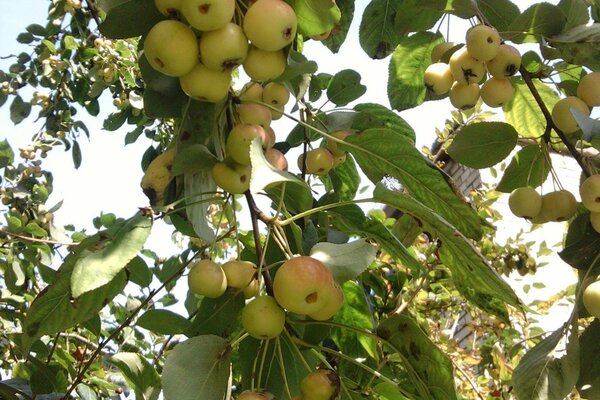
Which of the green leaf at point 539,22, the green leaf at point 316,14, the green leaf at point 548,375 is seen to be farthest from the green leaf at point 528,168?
the green leaf at point 316,14

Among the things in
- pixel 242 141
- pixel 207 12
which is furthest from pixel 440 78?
pixel 207 12

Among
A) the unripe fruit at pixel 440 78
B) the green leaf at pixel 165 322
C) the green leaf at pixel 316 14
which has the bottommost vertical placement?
the green leaf at pixel 165 322

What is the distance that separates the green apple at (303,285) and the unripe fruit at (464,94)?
872 millimetres

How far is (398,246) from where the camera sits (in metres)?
1.26

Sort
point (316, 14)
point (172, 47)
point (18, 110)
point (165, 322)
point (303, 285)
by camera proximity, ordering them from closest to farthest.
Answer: point (303, 285) → point (172, 47) → point (316, 14) → point (165, 322) → point (18, 110)

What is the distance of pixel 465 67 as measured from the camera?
5.38 feet

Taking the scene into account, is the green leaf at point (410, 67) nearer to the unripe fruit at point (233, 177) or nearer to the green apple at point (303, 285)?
the unripe fruit at point (233, 177)

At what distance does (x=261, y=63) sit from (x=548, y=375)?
979 millimetres

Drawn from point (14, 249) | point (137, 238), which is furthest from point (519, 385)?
point (14, 249)

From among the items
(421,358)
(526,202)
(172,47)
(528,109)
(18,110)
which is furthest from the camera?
(18,110)

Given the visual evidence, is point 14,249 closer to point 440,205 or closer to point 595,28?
point 440,205

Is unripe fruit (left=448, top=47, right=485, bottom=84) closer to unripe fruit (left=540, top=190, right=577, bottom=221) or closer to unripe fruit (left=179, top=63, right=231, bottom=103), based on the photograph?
unripe fruit (left=540, top=190, right=577, bottom=221)

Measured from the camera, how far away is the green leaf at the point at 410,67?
199 centimetres

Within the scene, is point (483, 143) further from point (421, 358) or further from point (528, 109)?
point (421, 358)
